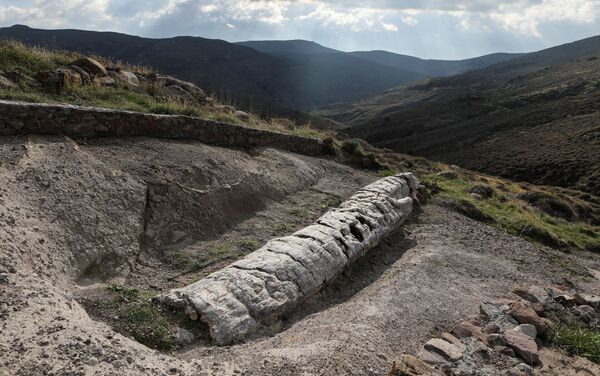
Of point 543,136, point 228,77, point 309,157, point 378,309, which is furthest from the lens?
point 228,77

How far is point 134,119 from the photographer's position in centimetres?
958

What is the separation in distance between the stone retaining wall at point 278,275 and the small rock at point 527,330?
2.68 m

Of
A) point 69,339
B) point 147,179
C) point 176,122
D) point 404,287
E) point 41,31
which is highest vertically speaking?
point 41,31

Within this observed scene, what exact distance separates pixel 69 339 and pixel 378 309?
392 cm

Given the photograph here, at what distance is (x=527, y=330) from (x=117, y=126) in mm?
7613

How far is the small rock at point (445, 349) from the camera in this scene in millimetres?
5785

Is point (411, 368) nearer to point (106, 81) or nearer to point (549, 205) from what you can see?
point (106, 81)

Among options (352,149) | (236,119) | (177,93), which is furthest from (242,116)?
(352,149)

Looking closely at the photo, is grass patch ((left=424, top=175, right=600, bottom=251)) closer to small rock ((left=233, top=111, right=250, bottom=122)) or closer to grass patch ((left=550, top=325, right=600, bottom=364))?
small rock ((left=233, top=111, right=250, bottom=122))

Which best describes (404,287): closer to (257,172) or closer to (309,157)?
(257,172)

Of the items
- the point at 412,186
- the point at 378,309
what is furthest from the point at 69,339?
the point at 412,186

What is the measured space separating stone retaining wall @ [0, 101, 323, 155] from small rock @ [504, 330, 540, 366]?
7.33 m

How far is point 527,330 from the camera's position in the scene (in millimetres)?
6902

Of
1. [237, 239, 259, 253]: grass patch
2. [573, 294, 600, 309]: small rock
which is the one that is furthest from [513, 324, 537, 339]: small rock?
[237, 239, 259, 253]: grass patch
